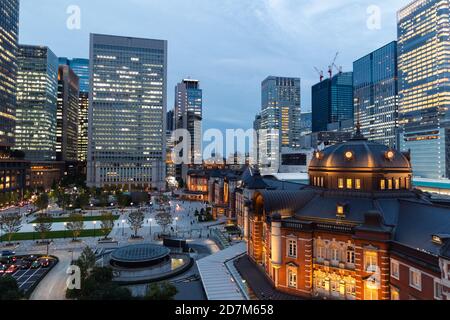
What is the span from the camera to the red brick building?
31016 mm

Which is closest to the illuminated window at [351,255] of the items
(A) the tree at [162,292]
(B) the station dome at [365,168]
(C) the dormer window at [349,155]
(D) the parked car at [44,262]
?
(B) the station dome at [365,168]

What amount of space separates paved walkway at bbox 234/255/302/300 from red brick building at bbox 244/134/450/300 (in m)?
1.14

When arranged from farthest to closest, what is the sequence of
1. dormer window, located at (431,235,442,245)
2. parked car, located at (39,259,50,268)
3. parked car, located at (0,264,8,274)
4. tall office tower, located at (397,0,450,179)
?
tall office tower, located at (397,0,450,179) < parked car, located at (39,259,50,268) < parked car, located at (0,264,8,274) < dormer window, located at (431,235,442,245)

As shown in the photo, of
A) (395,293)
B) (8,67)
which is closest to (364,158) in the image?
(395,293)

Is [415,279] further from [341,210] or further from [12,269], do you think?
[12,269]

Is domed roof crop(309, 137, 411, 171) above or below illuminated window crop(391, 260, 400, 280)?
above

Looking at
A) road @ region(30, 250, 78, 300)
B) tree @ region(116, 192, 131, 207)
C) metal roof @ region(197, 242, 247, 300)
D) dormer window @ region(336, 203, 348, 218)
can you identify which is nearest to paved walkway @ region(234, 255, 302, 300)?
metal roof @ region(197, 242, 247, 300)

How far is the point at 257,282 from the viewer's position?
A: 4325cm

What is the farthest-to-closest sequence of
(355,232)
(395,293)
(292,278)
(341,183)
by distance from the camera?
1. (341,183)
2. (292,278)
3. (355,232)
4. (395,293)

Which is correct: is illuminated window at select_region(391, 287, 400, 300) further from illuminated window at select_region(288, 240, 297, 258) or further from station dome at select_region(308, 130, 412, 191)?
station dome at select_region(308, 130, 412, 191)

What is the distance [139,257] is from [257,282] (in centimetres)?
2087

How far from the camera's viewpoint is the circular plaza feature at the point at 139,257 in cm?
5100
